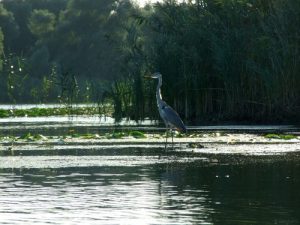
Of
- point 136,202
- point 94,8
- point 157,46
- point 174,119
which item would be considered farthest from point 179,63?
point 94,8

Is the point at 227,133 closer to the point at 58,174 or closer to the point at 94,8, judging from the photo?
the point at 58,174

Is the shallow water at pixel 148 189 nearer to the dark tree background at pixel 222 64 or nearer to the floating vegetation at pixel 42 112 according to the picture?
the dark tree background at pixel 222 64

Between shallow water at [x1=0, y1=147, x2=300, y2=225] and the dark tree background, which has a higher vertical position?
the dark tree background

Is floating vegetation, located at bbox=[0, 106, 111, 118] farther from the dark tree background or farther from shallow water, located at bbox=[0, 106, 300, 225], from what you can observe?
shallow water, located at bbox=[0, 106, 300, 225]

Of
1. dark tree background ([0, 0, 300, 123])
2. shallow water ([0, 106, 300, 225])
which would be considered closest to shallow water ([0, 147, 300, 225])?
shallow water ([0, 106, 300, 225])

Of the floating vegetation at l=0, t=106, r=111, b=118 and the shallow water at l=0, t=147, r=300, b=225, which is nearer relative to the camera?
the shallow water at l=0, t=147, r=300, b=225

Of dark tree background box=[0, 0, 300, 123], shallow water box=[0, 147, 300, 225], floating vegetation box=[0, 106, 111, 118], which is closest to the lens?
shallow water box=[0, 147, 300, 225]

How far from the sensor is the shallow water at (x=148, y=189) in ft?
35.6

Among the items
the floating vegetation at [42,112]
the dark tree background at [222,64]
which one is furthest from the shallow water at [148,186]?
the floating vegetation at [42,112]

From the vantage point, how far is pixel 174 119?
71.5 feet

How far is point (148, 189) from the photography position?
43.8ft

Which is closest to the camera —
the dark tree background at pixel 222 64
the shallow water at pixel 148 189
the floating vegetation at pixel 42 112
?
the shallow water at pixel 148 189

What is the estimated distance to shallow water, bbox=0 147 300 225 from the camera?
10.9m

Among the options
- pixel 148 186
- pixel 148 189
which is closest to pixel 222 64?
pixel 148 186
